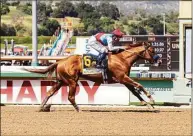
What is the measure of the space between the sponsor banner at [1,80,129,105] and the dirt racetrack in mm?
1977

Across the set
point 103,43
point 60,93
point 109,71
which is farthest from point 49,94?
point 60,93

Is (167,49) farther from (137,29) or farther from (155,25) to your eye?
(137,29)

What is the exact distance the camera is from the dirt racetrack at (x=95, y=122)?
38.7 feet

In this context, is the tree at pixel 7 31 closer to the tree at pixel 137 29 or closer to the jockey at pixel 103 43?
the tree at pixel 137 29

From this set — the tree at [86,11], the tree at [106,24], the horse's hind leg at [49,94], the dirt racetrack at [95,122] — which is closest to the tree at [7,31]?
the tree at [86,11]

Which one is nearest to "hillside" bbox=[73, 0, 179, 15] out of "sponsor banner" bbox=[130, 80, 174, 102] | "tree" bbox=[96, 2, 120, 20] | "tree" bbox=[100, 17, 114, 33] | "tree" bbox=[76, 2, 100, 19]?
"tree" bbox=[96, 2, 120, 20]

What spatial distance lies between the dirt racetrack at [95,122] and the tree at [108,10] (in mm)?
58664

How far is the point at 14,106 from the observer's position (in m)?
18.8

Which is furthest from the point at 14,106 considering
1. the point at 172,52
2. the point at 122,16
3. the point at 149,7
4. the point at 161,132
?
the point at 149,7

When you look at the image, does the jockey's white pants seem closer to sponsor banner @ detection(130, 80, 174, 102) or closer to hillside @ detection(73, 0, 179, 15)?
sponsor banner @ detection(130, 80, 174, 102)

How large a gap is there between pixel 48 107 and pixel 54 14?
62.0 meters

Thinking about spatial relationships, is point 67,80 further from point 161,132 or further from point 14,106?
point 161,132

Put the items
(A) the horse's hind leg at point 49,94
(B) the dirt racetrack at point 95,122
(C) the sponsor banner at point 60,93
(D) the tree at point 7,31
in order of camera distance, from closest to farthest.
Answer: (B) the dirt racetrack at point 95,122, (A) the horse's hind leg at point 49,94, (C) the sponsor banner at point 60,93, (D) the tree at point 7,31

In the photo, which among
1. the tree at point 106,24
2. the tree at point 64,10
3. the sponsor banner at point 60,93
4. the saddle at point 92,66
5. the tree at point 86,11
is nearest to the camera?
the saddle at point 92,66
